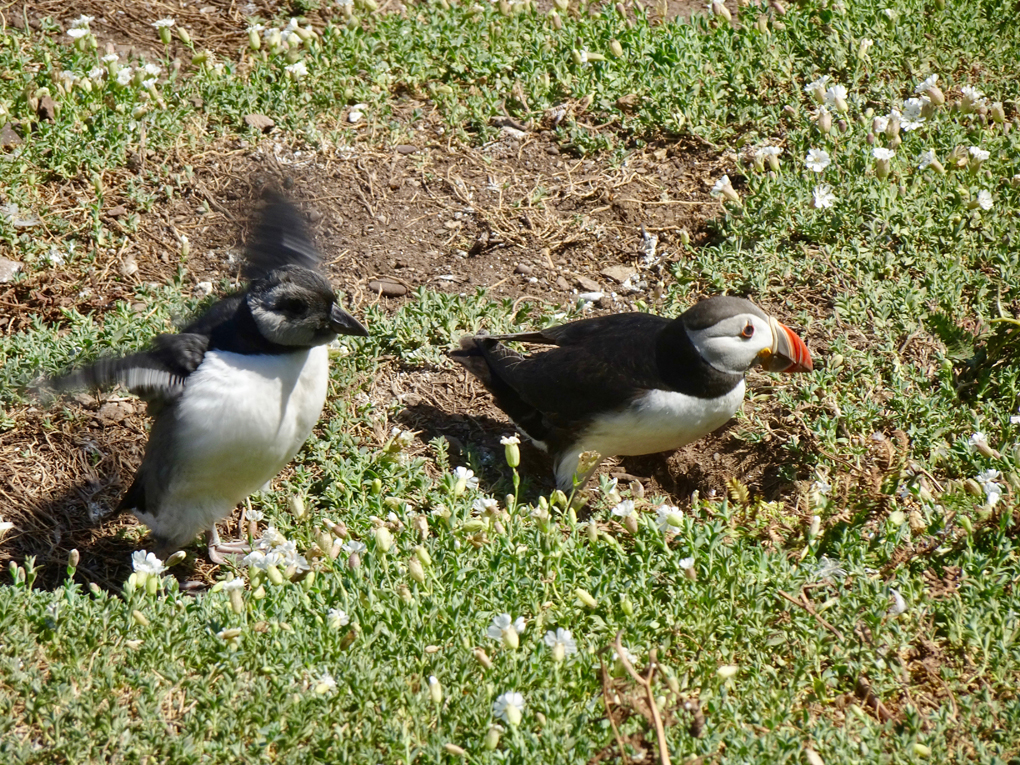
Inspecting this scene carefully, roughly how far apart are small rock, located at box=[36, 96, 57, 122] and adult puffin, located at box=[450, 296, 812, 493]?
324 cm

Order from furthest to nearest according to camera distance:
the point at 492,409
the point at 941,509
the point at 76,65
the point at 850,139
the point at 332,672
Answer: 1. the point at 76,65
2. the point at 850,139
3. the point at 492,409
4. the point at 941,509
5. the point at 332,672

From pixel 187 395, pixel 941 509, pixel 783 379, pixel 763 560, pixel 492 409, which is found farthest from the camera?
pixel 492 409

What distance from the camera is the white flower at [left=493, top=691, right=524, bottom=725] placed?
9.90 feet

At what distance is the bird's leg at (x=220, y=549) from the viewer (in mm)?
4898

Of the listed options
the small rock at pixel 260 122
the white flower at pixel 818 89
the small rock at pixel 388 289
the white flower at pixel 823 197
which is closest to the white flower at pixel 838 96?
the white flower at pixel 818 89

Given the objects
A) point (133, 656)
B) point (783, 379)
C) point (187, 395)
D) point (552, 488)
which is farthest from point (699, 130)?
point (133, 656)

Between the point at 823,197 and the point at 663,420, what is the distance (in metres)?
1.76

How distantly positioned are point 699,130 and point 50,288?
12.7 ft

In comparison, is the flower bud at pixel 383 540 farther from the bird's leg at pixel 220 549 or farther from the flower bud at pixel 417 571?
the bird's leg at pixel 220 549

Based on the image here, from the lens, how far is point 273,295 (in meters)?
4.32

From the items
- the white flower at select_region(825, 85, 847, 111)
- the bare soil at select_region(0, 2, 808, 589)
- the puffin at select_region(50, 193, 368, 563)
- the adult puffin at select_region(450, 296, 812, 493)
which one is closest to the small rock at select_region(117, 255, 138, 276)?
the bare soil at select_region(0, 2, 808, 589)

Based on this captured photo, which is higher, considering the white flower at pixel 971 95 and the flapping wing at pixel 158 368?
the white flower at pixel 971 95

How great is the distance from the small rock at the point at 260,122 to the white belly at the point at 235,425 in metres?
2.71

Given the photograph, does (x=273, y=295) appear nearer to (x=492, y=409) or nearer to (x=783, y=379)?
(x=492, y=409)
